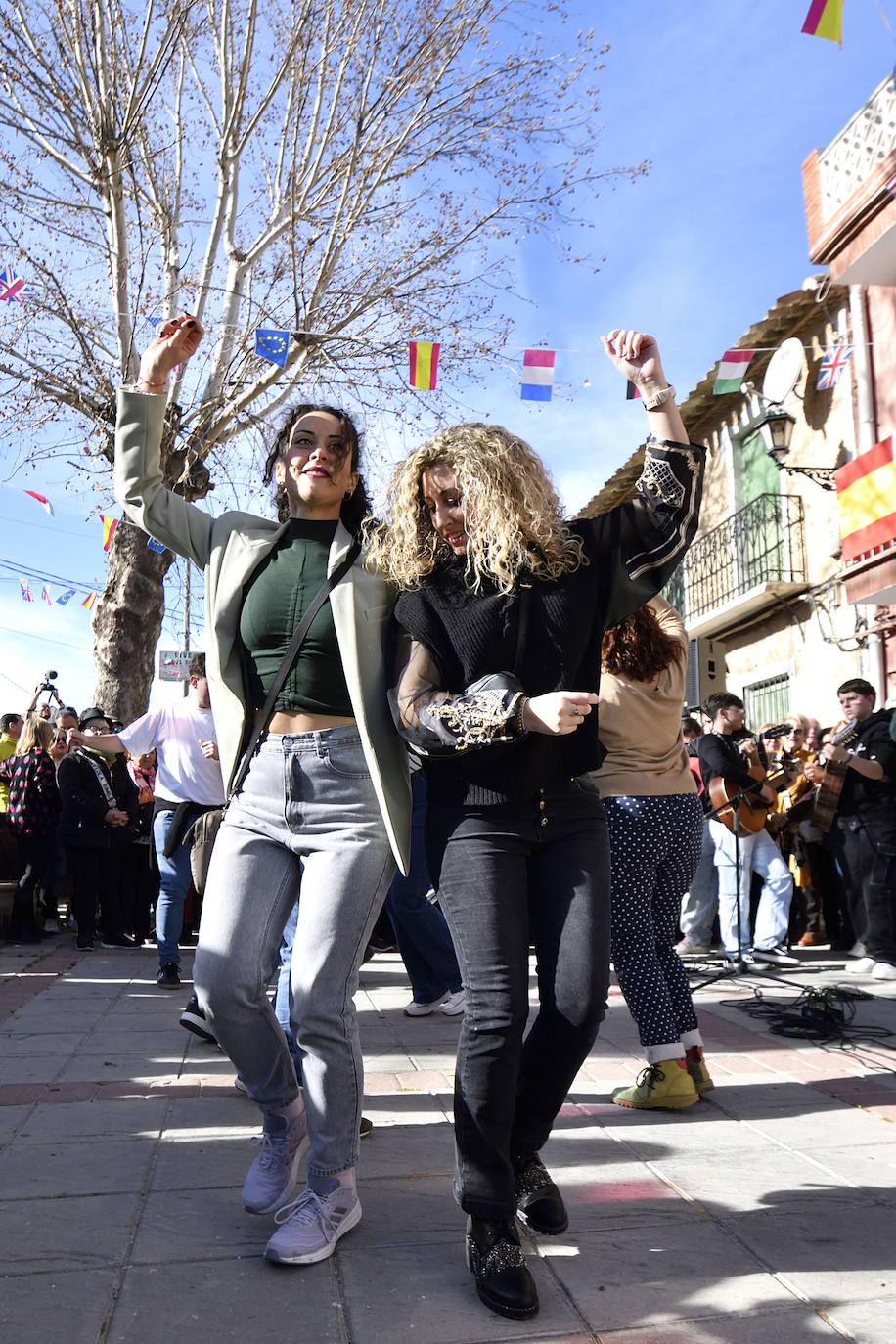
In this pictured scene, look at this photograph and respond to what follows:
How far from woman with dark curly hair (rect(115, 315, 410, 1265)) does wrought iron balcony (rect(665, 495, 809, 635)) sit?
46.1 feet

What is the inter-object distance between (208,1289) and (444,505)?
1.90m

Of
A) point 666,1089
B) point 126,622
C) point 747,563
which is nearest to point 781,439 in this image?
point 747,563

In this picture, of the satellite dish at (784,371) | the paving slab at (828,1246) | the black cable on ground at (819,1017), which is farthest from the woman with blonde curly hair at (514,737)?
the satellite dish at (784,371)

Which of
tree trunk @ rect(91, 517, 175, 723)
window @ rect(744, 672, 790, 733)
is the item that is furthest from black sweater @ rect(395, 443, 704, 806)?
window @ rect(744, 672, 790, 733)

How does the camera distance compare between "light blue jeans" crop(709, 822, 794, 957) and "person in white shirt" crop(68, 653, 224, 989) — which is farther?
"light blue jeans" crop(709, 822, 794, 957)

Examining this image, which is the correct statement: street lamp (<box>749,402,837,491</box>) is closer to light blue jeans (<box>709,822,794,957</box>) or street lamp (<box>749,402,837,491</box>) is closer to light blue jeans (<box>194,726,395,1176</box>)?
light blue jeans (<box>709,822,794,957</box>)

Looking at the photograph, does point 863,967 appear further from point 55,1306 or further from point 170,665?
point 170,665

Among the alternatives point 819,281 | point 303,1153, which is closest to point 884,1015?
point 303,1153

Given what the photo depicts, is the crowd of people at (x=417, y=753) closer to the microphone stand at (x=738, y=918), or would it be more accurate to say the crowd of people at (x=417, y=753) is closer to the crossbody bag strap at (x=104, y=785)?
the microphone stand at (x=738, y=918)

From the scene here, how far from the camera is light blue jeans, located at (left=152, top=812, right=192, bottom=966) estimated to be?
7027 mm

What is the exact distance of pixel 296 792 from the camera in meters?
2.86

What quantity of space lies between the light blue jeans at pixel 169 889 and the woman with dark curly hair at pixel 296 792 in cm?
413

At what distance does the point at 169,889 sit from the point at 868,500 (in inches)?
384

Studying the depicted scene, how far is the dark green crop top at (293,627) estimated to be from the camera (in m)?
2.93
